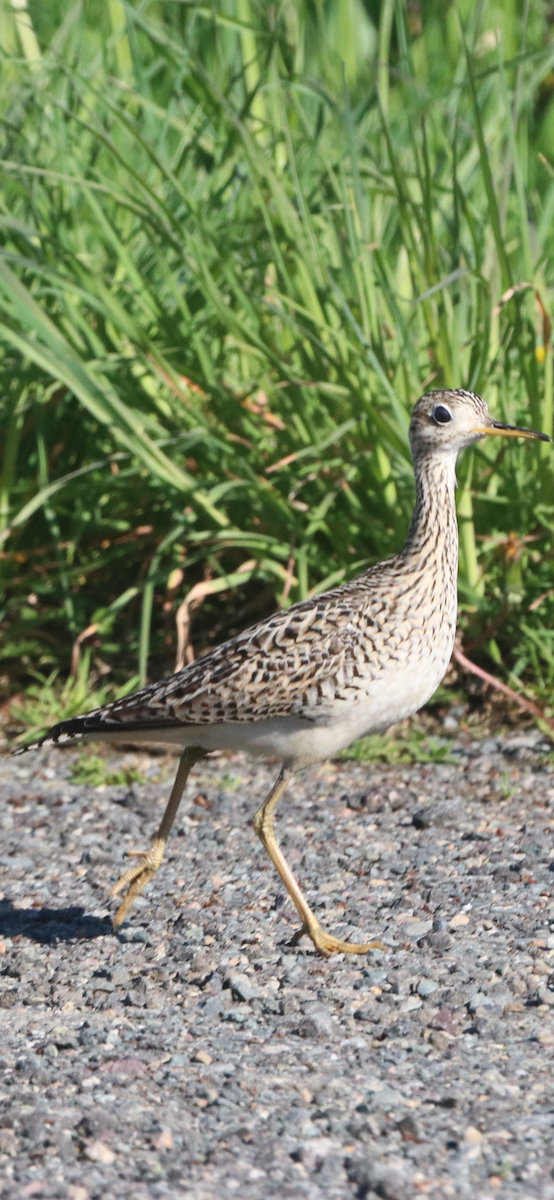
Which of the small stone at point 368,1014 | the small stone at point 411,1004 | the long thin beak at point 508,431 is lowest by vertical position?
the small stone at point 411,1004

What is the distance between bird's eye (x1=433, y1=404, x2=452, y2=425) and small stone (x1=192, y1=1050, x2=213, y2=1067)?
A: 86.8 inches

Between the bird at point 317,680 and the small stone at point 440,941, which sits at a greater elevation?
the bird at point 317,680

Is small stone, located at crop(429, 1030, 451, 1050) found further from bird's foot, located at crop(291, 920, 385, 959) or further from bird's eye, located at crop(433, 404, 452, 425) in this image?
bird's eye, located at crop(433, 404, 452, 425)

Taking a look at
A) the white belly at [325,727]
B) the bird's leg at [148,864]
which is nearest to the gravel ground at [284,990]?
the bird's leg at [148,864]

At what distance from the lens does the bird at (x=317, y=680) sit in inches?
177

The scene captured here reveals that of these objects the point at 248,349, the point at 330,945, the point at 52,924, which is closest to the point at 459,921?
the point at 330,945

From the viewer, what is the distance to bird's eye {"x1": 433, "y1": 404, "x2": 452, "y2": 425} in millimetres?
4848

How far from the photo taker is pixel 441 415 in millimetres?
4863

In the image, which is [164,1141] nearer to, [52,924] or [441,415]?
[52,924]

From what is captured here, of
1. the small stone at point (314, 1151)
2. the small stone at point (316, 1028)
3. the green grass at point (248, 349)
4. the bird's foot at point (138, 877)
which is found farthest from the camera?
the green grass at point (248, 349)

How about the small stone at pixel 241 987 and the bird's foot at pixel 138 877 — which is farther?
the bird's foot at pixel 138 877

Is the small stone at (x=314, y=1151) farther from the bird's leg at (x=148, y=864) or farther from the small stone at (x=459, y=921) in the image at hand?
the bird's leg at (x=148, y=864)

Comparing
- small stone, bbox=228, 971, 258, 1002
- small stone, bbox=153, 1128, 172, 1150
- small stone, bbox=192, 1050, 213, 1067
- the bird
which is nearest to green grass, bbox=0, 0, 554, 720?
the bird

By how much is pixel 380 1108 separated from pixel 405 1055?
13.9 inches
